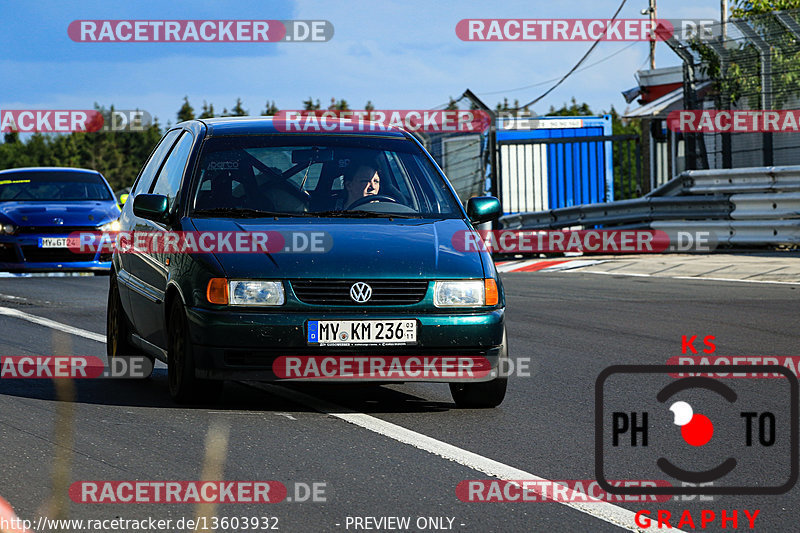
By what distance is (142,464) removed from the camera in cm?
553

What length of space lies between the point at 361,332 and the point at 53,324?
5.62 metres

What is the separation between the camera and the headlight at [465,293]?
6.73 meters

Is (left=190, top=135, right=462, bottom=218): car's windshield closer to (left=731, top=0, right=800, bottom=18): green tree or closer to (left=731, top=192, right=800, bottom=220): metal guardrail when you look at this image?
(left=731, top=192, right=800, bottom=220): metal guardrail

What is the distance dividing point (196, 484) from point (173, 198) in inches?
114

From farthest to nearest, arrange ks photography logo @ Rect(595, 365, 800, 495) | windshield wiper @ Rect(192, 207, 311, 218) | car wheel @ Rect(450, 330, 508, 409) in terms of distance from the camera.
→ 1. windshield wiper @ Rect(192, 207, 311, 218)
2. car wheel @ Rect(450, 330, 508, 409)
3. ks photography logo @ Rect(595, 365, 800, 495)

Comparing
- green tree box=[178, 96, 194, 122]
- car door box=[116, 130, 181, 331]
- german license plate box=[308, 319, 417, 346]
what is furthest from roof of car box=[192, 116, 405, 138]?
green tree box=[178, 96, 194, 122]

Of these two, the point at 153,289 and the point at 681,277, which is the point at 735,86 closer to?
the point at 681,277

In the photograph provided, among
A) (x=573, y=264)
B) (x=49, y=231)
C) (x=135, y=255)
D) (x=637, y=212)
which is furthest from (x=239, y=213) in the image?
(x=637, y=212)

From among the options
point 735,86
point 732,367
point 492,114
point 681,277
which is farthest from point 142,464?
point 492,114

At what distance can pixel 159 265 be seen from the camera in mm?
7473

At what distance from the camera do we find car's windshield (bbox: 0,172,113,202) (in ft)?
63.3

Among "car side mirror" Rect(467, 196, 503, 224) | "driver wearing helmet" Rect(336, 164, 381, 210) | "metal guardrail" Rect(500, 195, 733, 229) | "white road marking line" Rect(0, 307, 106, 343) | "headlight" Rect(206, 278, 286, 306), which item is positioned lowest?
"white road marking line" Rect(0, 307, 106, 343)

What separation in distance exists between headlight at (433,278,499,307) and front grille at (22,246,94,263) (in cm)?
1234

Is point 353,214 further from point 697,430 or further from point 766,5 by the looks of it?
point 766,5
